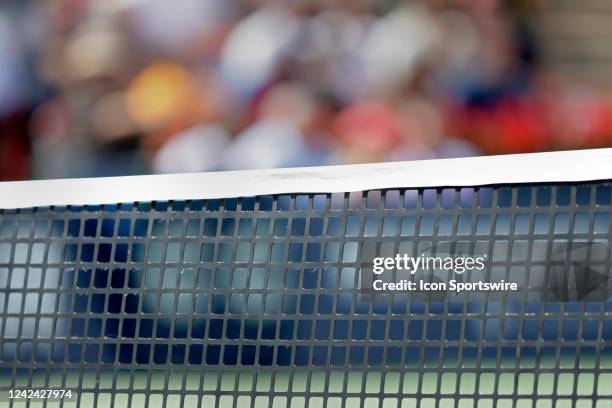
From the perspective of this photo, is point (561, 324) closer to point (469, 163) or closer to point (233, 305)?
point (469, 163)

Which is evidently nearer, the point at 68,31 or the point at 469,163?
the point at 469,163

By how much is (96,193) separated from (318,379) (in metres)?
2.11

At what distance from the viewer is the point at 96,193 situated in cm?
115

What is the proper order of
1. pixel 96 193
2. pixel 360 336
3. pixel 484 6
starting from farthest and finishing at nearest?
A: pixel 360 336, pixel 484 6, pixel 96 193

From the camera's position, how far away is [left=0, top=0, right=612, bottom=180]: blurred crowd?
10.0 feet

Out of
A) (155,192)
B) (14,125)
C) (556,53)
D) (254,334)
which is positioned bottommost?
(155,192)

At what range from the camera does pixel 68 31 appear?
3.30m

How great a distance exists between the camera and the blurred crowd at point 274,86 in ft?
10.0

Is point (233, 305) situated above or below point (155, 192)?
above

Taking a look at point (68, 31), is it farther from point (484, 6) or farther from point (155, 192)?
point (155, 192)

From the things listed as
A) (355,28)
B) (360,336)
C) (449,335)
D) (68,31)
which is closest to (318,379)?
(360,336)

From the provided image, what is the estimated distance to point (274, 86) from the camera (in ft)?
10.4

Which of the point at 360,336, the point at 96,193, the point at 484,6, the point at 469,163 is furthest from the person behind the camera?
the point at 360,336

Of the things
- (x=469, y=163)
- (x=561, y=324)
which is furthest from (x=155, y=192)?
(x=561, y=324)
